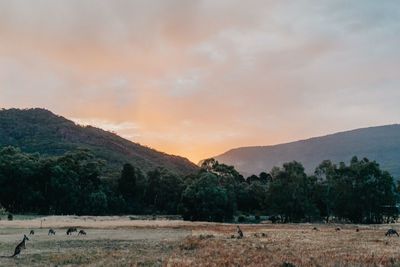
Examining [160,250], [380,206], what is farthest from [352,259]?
[380,206]

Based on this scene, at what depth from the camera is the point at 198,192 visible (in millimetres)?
109438

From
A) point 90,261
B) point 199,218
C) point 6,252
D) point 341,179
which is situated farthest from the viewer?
point 341,179

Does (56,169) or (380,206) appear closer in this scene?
(380,206)

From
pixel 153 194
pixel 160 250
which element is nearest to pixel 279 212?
pixel 153 194

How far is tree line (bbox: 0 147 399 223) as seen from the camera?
367 ft

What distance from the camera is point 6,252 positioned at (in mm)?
35125

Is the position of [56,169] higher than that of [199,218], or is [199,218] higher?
[56,169]

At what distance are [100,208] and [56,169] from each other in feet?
46.7

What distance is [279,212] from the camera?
375ft

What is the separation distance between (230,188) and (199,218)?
2037 cm

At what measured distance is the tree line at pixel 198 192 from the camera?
367 ft

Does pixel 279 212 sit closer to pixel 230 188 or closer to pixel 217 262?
pixel 230 188

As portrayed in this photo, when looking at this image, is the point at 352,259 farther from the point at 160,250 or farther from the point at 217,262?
the point at 160,250

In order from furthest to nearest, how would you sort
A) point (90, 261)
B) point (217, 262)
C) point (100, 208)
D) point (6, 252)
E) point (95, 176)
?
point (95, 176)
point (100, 208)
point (6, 252)
point (90, 261)
point (217, 262)
